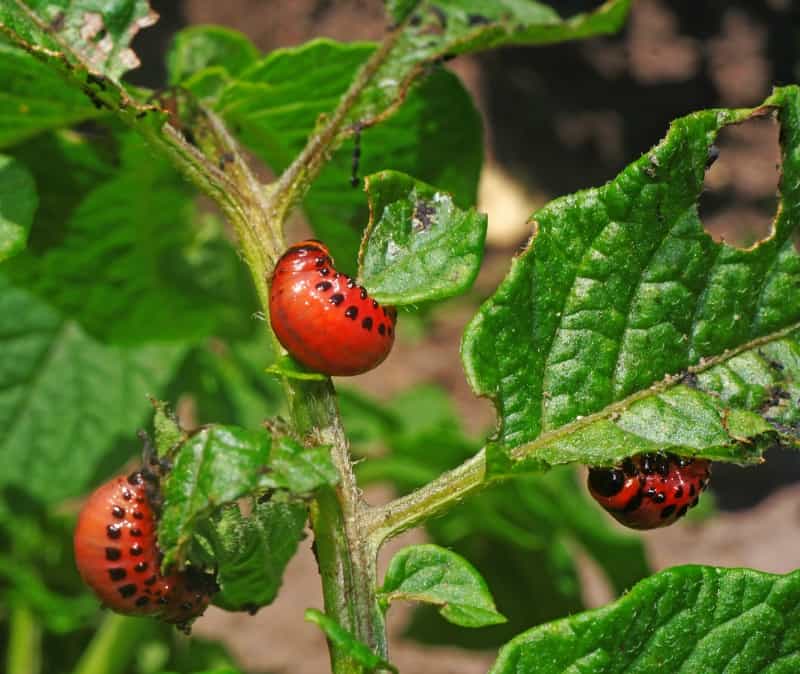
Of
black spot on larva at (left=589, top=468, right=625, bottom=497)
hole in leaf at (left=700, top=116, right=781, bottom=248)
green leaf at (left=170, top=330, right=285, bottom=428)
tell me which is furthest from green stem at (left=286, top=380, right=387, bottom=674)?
hole in leaf at (left=700, top=116, right=781, bottom=248)

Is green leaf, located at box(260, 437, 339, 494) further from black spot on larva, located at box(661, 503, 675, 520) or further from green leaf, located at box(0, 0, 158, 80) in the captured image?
green leaf, located at box(0, 0, 158, 80)

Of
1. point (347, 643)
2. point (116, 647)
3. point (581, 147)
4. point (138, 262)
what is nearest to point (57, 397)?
point (138, 262)

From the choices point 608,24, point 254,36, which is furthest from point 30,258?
point 254,36

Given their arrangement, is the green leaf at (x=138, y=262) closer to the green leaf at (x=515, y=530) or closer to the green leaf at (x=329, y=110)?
the green leaf at (x=329, y=110)

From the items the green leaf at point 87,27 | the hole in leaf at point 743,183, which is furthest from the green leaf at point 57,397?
the hole in leaf at point 743,183

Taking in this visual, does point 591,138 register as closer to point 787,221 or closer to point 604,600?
point 604,600

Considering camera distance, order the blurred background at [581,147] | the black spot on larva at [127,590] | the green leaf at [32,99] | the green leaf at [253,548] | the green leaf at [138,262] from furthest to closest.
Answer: the blurred background at [581,147] < the green leaf at [138,262] < the green leaf at [32,99] < the black spot on larva at [127,590] < the green leaf at [253,548]
